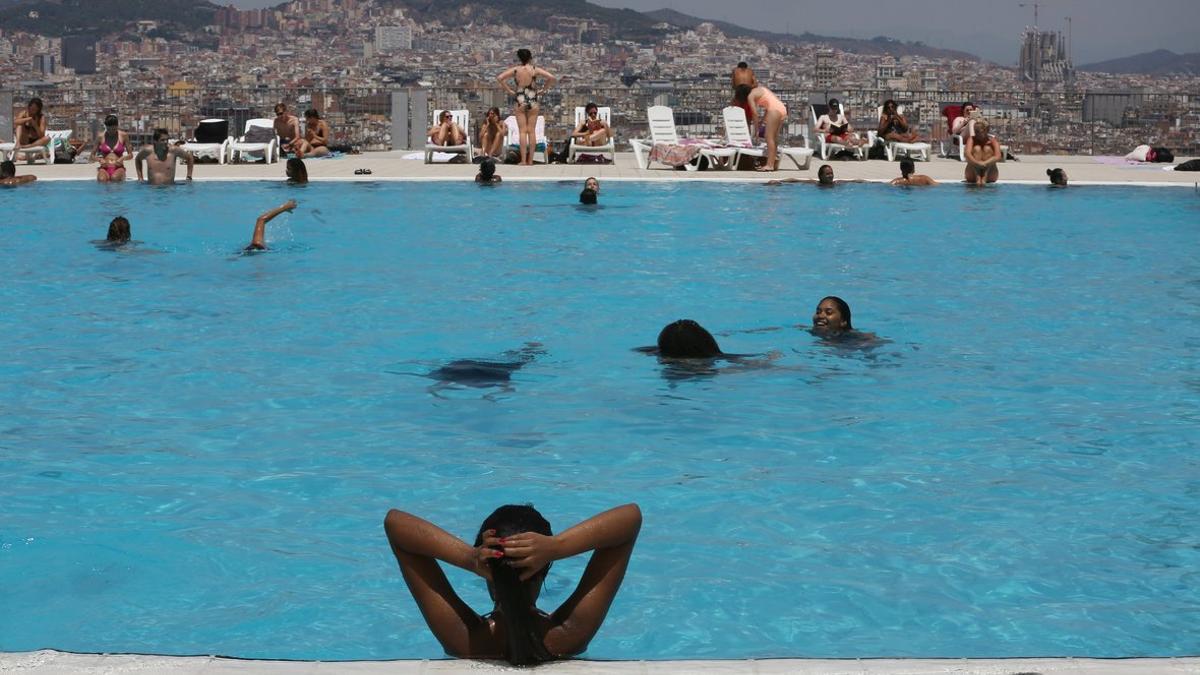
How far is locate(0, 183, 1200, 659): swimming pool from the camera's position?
16.6 feet

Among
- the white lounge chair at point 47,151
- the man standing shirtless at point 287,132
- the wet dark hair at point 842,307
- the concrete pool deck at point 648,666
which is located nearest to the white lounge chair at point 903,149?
the man standing shirtless at point 287,132

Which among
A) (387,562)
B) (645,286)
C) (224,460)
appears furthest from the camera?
(645,286)

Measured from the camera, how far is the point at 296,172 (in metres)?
18.3

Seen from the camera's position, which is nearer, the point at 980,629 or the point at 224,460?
the point at 980,629

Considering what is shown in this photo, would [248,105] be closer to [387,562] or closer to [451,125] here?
[451,125]

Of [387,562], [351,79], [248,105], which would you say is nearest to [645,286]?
[387,562]

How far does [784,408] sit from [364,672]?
16.4ft

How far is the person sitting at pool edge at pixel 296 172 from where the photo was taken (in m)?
18.1

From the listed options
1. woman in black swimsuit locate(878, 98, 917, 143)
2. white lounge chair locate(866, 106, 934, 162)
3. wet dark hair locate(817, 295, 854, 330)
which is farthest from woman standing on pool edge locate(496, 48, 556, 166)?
wet dark hair locate(817, 295, 854, 330)

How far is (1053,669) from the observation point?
3.02 m

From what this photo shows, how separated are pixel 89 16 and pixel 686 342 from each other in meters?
132

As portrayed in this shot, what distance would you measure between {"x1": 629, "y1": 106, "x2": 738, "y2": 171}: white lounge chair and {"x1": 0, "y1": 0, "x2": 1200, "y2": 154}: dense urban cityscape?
249 centimetres

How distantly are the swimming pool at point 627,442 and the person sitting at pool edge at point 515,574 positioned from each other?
1127mm

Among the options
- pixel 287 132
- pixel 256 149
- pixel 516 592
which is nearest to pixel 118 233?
pixel 256 149
